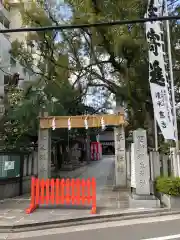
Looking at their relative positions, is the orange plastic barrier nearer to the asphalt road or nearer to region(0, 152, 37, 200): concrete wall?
the asphalt road

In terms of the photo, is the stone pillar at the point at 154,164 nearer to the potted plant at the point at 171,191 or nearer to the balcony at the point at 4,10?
the potted plant at the point at 171,191

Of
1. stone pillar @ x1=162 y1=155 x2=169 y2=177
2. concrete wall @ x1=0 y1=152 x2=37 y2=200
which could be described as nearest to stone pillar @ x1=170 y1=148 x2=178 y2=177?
stone pillar @ x1=162 y1=155 x2=169 y2=177

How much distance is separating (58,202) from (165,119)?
539cm

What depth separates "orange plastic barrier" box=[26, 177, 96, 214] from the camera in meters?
9.61

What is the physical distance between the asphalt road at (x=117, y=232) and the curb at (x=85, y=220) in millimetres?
315

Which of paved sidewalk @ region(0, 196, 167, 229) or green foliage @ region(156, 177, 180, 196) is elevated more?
green foliage @ region(156, 177, 180, 196)

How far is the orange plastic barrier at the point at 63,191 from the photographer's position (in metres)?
9.61

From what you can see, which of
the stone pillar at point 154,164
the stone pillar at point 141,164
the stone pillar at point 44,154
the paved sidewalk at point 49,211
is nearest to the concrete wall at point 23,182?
the paved sidewalk at point 49,211

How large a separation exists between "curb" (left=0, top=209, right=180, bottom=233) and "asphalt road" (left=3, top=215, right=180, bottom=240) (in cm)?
31

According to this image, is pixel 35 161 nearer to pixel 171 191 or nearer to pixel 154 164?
pixel 154 164

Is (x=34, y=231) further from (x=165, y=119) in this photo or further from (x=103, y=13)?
(x=103, y=13)

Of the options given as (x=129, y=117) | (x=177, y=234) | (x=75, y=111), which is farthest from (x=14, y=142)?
(x=129, y=117)

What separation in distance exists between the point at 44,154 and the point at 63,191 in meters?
5.17

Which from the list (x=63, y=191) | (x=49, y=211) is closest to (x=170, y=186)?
(x=63, y=191)
